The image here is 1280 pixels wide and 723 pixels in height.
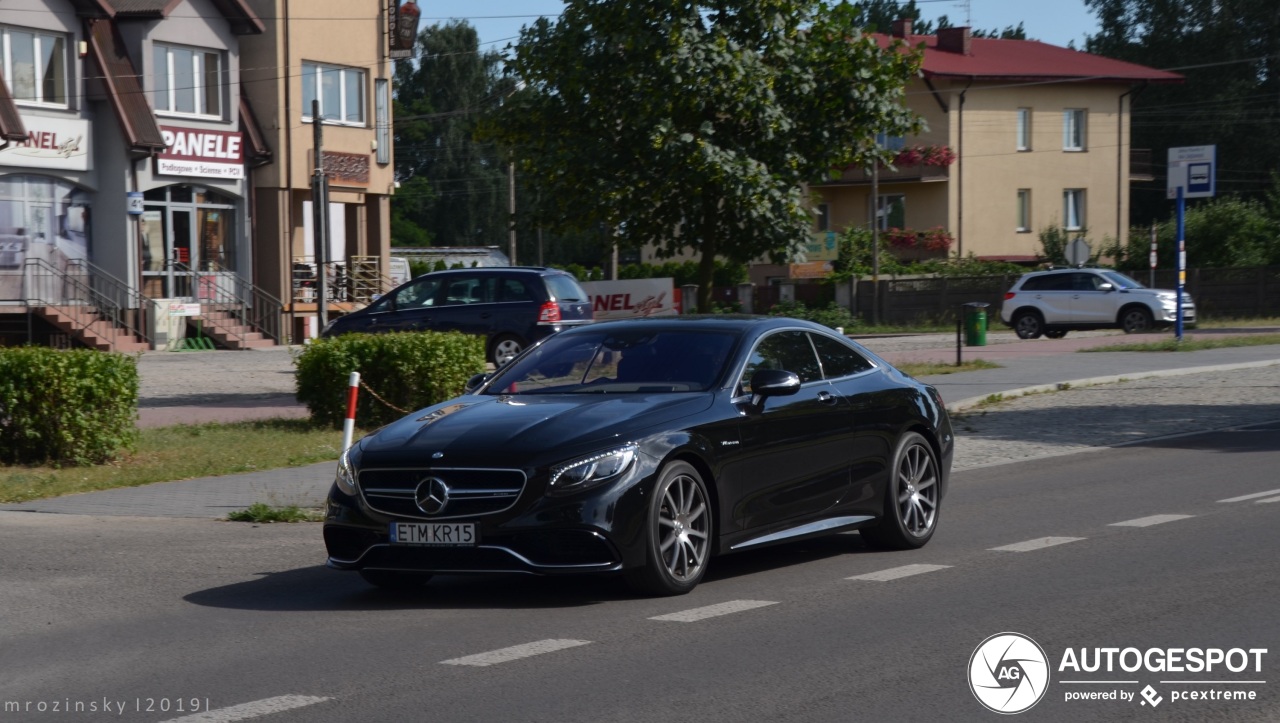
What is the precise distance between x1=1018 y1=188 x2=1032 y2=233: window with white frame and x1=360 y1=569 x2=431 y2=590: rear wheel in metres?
55.0

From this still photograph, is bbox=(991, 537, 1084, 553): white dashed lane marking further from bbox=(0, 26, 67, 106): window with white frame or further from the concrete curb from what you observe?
bbox=(0, 26, 67, 106): window with white frame

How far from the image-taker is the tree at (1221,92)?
73.4 meters

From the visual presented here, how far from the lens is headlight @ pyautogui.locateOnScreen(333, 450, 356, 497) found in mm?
8117

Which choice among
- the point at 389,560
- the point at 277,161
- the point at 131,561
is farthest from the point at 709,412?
the point at 277,161

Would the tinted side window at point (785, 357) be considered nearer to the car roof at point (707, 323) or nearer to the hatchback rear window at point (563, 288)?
the car roof at point (707, 323)

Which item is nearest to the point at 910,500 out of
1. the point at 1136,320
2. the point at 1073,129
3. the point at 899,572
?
the point at 899,572

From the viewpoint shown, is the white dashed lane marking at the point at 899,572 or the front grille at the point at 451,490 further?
the white dashed lane marking at the point at 899,572

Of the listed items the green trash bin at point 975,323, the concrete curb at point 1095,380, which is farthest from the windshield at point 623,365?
the green trash bin at point 975,323

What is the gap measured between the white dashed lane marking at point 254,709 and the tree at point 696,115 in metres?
14.2

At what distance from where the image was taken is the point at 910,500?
977 cm

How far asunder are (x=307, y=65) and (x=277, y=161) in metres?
2.89

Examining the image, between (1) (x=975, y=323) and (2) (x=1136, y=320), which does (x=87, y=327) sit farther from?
(2) (x=1136, y=320)

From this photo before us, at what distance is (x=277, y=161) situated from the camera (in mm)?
40250

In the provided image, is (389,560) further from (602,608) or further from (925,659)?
(925,659)
